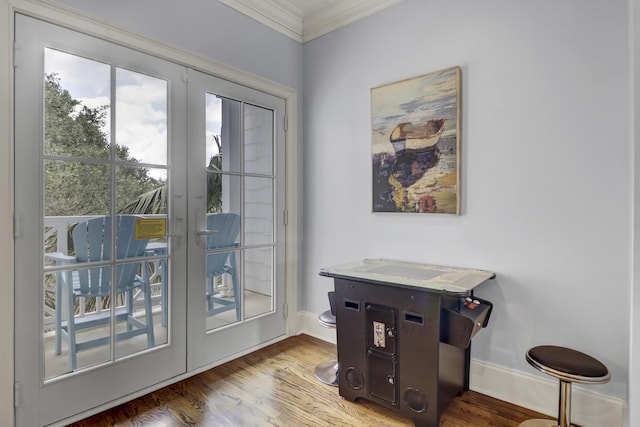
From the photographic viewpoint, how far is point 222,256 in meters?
2.57

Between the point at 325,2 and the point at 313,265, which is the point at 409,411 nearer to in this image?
the point at 313,265

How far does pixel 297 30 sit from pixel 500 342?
2.85m

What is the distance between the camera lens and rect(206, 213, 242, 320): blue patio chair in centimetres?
250

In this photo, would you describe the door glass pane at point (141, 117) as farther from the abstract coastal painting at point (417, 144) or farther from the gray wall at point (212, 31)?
the abstract coastal painting at point (417, 144)

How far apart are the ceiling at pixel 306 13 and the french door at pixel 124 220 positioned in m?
0.63

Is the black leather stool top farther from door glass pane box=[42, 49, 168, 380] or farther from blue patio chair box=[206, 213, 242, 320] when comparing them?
door glass pane box=[42, 49, 168, 380]

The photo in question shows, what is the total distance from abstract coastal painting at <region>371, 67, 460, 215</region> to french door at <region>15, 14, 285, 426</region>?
3.08ft

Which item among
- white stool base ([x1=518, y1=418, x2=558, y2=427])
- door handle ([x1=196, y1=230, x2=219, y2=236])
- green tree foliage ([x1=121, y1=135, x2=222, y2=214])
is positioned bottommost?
white stool base ([x1=518, y1=418, x2=558, y2=427])

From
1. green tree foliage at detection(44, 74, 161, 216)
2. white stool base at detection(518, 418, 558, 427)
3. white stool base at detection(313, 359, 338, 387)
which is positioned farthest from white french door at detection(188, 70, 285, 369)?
white stool base at detection(518, 418, 558, 427)

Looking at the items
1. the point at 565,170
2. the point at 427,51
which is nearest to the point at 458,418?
the point at 565,170

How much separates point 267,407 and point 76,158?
1731 mm

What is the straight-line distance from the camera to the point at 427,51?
2.37 meters

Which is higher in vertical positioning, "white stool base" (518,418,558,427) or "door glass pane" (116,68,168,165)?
"door glass pane" (116,68,168,165)

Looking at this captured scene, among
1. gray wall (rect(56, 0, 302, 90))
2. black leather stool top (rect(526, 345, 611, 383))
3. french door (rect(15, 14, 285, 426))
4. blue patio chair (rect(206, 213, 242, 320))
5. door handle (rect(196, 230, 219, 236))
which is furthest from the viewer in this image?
blue patio chair (rect(206, 213, 242, 320))
